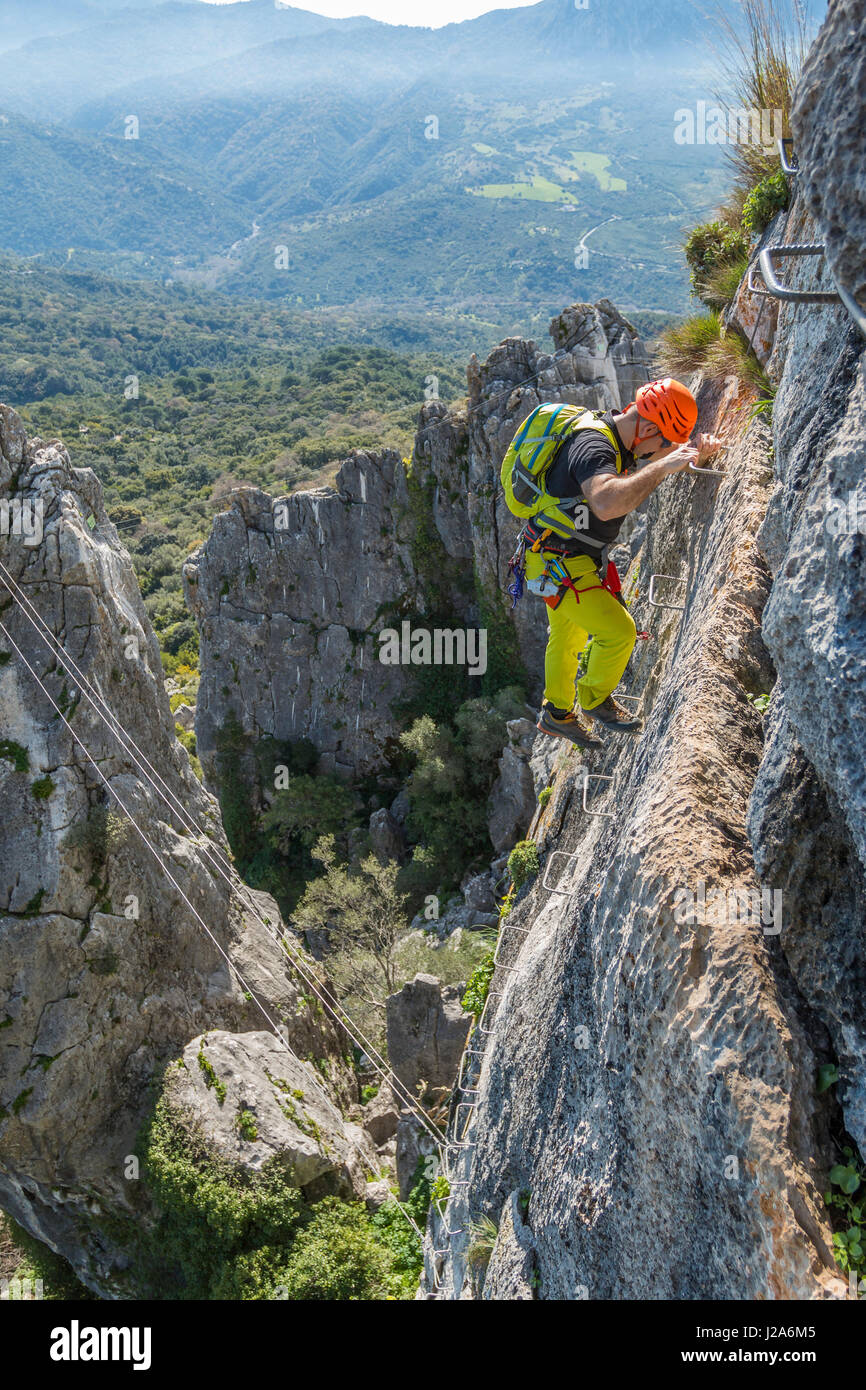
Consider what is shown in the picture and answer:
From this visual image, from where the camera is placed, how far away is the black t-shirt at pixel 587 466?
17.8 feet

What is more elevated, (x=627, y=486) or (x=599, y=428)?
(x=599, y=428)

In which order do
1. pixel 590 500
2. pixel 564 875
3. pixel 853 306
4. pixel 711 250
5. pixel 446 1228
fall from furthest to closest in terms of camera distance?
1. pixel 446 1228
2. pixel 711 250
3. pixel 564 875
4. pixel 590 500
5. pixel 853 306

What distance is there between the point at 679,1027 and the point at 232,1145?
450 inches

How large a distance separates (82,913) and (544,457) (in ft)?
38.9

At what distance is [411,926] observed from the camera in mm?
23188

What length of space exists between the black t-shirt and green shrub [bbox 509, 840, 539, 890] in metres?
5.61

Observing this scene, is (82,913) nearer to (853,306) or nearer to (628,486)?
(628,486)

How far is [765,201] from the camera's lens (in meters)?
6.84

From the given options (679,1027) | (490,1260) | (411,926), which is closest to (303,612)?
(411,926)

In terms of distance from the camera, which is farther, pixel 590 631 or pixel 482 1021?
pixel 482 1021

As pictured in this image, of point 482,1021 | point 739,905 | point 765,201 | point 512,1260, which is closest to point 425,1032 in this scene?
point 482,1021

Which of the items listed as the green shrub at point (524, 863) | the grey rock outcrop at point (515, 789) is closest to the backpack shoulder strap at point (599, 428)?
the green shrub at point (524, 863)

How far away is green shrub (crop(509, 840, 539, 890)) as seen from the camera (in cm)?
1052

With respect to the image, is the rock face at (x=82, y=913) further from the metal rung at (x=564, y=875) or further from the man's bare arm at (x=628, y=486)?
the man's bare arm at (x=628, y=486)
